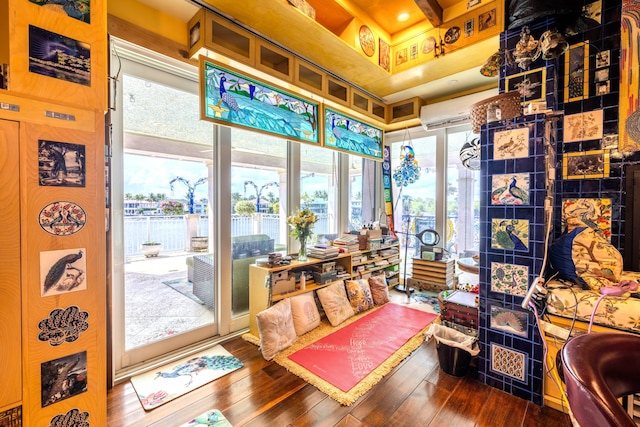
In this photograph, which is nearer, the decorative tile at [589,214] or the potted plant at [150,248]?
the decorative tile at [589,214]

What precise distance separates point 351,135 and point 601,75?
2.40 metres

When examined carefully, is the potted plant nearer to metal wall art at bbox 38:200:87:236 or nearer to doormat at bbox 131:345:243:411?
doormat at bbox 131:345:243:411

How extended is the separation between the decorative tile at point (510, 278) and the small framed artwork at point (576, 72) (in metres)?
1.40

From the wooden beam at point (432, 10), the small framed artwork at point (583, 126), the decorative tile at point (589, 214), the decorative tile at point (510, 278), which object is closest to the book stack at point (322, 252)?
the decorative tile at point (510, 278)

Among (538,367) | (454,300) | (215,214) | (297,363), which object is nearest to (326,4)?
(215,214)

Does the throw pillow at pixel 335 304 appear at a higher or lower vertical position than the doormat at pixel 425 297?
higher

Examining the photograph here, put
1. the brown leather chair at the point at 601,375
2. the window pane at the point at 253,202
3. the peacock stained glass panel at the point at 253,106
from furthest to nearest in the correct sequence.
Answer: the window pane at the point at 253,202 < the peacock stained glass panel at the point at 253,106 < the brown leather chair at the point at 601,375

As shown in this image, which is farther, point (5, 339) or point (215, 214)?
point (215, 214)

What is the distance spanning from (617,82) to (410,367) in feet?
8.70

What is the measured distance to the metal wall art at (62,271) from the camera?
3.72 ft

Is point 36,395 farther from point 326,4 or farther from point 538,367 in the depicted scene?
point 326,4

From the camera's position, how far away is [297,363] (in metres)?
2.25

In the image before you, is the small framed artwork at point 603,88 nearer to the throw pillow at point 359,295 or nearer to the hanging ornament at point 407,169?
the hanging ornament at point 407,169

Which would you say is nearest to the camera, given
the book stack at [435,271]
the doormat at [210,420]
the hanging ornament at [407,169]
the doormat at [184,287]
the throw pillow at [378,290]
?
the doormat at [210,420]
